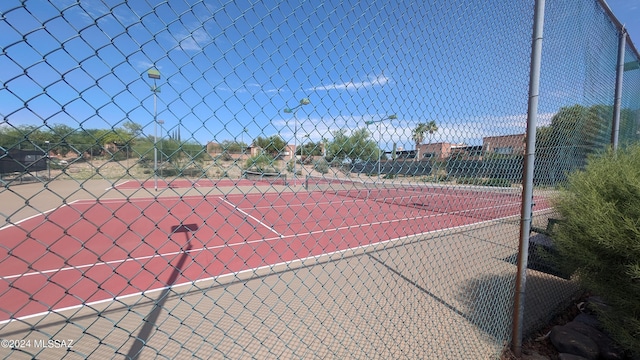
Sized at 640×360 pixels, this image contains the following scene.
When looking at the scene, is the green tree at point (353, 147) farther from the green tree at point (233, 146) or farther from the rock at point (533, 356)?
the rock at point (533, 356)

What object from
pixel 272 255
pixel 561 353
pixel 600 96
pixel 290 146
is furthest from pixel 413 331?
pixel 600 96

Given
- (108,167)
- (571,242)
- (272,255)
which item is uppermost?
(108,167)

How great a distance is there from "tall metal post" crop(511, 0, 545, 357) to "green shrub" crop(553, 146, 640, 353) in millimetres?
546

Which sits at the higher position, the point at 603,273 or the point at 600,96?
the point at 600,96

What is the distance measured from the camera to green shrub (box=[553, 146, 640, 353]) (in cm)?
216

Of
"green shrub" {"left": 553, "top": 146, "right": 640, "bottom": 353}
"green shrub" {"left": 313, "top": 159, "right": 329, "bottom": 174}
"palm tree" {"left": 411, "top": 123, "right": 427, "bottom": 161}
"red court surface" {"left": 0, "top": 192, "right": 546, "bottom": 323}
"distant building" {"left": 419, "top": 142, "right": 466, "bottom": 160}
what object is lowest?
"red court surface" {"left": 0, "top": 192, "right": 546, "bottom": 323}

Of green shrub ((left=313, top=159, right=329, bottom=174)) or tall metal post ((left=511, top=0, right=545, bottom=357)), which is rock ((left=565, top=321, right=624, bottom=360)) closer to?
tall metal post ((left=511, top=0, right=545, bottom=357))

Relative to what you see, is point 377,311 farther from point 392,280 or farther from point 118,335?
point 118,335

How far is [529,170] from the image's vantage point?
247cm

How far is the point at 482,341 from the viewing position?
272 centimetres

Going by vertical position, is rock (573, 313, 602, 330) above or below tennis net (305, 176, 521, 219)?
below

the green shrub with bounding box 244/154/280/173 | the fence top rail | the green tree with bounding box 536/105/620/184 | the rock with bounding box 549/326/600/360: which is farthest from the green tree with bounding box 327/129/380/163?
the fence top rail

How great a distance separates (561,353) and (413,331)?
1.39 metres

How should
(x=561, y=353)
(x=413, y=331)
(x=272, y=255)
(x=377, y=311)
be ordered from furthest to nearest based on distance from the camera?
(x=272, y=255)
(x=377, y=311)
(x=413, y=331)
(x=561, y=353)
